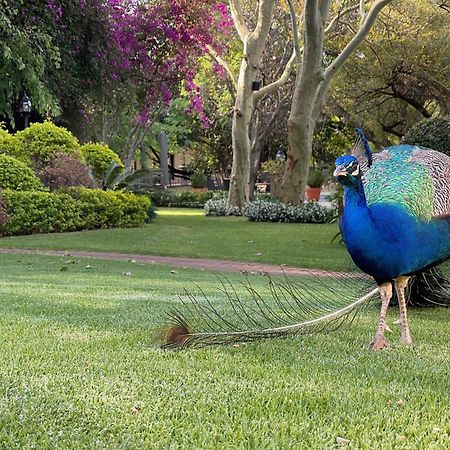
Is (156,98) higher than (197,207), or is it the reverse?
(156,98)

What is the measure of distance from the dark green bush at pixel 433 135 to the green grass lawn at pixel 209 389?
356cm

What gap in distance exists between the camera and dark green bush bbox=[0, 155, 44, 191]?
15477 millimetres

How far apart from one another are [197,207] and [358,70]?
1056cm

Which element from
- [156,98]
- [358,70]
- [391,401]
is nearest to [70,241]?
[156,98]

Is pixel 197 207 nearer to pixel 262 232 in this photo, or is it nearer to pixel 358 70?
pixel 358 70

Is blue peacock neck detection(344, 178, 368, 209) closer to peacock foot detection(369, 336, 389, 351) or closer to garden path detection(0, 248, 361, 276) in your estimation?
peacock foot detection(369, 336, 389, 351)

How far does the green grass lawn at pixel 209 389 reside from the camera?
2.39 metres

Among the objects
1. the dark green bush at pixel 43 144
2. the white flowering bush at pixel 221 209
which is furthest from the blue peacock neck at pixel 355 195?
the white flowering bush at pixel 221 209

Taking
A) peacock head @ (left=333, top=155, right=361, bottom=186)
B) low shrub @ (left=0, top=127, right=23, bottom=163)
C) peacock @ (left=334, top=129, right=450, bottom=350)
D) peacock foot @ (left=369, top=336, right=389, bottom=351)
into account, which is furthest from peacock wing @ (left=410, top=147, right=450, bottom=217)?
low shrub @ (left=0, top=127, right=23, bottom=163)

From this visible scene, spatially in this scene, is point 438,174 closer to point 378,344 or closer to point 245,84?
point 378,344

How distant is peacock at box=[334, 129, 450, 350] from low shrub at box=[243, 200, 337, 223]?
51.9ft

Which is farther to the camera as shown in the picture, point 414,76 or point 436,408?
point 414,76

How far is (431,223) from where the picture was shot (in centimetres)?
394

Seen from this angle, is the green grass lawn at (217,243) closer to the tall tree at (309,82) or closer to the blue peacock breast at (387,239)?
the tall tree at (309,82)
